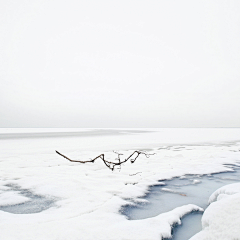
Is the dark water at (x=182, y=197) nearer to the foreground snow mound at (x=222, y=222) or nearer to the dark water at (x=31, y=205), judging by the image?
the foreground snow mound at (x=222, y=222)

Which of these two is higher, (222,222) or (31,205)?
(222,222)

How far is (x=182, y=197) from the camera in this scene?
3.70 m

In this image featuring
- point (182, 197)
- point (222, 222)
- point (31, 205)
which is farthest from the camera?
point (182, 197)

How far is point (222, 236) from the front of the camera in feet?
6.15

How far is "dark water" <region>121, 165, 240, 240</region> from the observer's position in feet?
8.45

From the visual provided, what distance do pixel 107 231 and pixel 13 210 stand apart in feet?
5.52

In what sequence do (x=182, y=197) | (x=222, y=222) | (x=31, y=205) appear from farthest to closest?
(x=182, y=197), (x=31, y=205), (x=222, y=222)

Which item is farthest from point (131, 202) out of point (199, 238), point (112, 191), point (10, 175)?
point (10, 175)

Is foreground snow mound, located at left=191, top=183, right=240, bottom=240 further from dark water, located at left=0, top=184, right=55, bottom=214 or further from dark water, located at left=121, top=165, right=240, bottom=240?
dark water, located at left=0, top=184, right=55, bottom=214

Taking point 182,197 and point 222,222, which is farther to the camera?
point 182,197

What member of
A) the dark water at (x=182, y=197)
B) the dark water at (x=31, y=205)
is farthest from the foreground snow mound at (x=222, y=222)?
the dark water at (x=31, y=205)

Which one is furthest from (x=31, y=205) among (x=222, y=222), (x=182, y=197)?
(x=222, y=222)

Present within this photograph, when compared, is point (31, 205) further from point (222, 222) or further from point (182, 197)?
point (222, 222)

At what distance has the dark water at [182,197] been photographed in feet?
8.45
